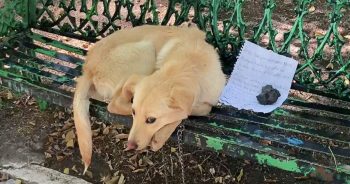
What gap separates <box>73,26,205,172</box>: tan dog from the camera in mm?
3418

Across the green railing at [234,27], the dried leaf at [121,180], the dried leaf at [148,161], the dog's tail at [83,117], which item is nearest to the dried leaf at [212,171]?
the dried leaf at [148,161]

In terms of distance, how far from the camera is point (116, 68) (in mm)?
3582

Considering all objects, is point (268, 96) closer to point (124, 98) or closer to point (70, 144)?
point (124, 98)

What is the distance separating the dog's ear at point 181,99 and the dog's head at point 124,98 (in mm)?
300

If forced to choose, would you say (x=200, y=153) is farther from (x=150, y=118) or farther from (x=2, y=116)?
(x=2, y=116)

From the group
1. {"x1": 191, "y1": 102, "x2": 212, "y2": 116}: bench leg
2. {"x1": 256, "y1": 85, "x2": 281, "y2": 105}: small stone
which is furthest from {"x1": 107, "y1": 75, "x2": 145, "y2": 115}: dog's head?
{"x1": 256, "y1": 85, "x2": 281, "y2": 105}: small stone

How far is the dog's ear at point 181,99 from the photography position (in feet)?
10.3

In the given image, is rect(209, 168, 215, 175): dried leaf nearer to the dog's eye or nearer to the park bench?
the park bench

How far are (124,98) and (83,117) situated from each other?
0.26 metres

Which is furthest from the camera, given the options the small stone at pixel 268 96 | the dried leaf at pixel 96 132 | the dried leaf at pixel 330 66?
the dried leaf at pixel 330 66

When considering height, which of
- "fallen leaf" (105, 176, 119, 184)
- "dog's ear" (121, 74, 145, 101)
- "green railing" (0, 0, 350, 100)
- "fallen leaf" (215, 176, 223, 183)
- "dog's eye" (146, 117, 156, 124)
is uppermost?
"green railing" (0, 0, 350, 100)

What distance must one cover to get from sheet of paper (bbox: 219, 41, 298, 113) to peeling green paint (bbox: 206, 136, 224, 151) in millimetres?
397

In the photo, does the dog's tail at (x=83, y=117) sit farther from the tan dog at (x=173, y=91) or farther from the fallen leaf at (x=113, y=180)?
the fallen leaf at (x=113, y=180)

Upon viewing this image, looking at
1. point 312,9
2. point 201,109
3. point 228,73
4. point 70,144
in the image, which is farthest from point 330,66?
point 70,144
